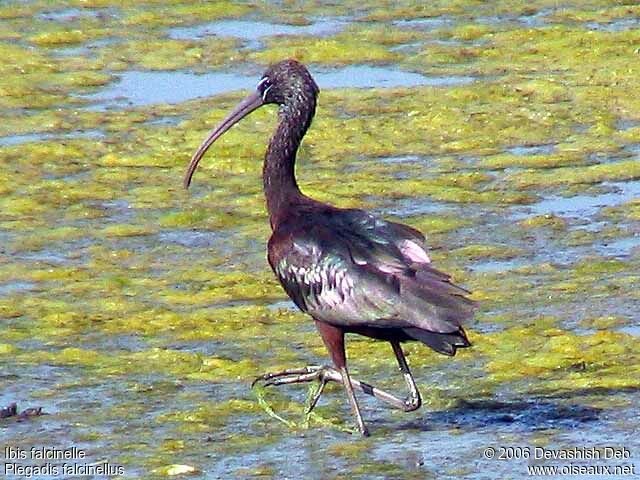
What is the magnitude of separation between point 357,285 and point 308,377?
1.85ft

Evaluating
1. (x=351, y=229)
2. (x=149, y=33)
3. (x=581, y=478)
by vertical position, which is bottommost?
(x=149, y=33)

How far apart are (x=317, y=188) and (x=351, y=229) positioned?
3.56 meters

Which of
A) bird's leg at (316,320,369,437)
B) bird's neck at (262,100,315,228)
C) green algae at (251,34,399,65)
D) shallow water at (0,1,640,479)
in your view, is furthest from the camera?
green algae at (251,34,399,65)

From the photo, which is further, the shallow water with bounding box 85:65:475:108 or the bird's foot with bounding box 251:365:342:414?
the shallow water with bounding box 85:65:475:108

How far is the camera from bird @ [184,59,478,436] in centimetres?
666

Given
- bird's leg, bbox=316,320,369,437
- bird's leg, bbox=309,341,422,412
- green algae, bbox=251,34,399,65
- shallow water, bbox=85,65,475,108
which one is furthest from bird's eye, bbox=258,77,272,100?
green algae, bbox=251,34,399,65

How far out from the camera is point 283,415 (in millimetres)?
7250

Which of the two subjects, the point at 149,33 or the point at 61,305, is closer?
the point at 61,305

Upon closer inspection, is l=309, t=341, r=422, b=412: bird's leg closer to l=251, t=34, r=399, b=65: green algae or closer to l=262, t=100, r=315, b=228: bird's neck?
l=262, t=100, r=315, b=228: bird's neck

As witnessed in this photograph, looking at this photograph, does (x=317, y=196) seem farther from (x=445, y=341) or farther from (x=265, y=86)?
(x=445, y=341)

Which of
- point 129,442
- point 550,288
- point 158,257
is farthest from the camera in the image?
point 158,257

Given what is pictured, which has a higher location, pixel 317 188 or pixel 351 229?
pixel 351 229

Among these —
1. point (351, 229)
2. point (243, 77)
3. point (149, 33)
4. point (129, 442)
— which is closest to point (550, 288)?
point (351, 229)

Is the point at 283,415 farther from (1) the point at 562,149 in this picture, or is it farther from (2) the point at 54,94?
(2) the point at 54,94
